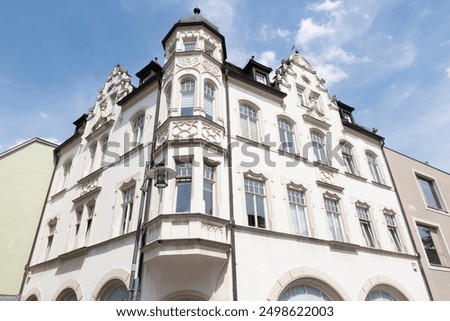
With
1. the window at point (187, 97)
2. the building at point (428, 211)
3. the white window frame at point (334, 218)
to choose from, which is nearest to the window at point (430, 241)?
the building at point (428, 211)

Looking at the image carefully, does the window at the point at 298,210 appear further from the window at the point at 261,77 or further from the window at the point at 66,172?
the window at the point at 66,172

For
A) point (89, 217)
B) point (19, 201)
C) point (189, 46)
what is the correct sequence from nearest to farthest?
1. point (89, 217)
2. point (189, 46)
3. point (19, 201)

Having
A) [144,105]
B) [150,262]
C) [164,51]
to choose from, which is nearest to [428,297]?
[150,262]

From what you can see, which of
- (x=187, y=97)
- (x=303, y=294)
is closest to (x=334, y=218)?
(x=303, y=294)

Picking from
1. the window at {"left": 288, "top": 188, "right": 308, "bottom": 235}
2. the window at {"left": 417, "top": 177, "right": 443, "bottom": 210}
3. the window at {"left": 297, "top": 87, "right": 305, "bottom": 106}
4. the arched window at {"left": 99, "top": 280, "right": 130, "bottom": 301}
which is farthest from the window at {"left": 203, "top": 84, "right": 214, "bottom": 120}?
the window at {"left": 417, "top": 177, "right": 443, "bottom": 210}

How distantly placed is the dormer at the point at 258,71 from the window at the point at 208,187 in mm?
8368

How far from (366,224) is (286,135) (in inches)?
264

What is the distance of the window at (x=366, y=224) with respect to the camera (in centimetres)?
1636

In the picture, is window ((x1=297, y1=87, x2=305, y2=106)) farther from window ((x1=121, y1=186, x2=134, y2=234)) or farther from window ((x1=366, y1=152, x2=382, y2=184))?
window ((x1=121, y1=186, x2=134, y2=234))

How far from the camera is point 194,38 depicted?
16.2 meters

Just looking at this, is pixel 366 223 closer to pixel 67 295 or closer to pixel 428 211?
pixel 428 211

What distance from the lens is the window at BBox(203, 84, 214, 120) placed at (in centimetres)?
1398

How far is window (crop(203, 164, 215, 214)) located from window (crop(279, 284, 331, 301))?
448cm

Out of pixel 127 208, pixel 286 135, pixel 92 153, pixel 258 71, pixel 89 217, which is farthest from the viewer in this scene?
pixel 258 71
